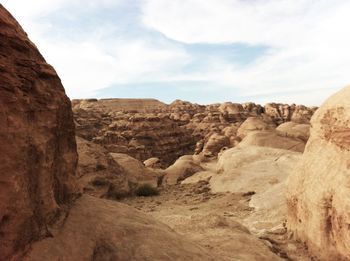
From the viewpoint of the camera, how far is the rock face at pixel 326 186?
587 centimetres

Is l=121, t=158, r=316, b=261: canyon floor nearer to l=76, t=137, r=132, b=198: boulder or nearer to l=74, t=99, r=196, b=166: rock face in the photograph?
l=76, t=137, r=132, b=198: boulder

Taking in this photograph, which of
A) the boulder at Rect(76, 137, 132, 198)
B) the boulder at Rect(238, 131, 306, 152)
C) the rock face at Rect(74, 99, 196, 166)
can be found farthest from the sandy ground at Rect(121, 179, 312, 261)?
the rock face at Rect(74, 99, 196, 166)

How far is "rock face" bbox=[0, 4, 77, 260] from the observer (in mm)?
3738

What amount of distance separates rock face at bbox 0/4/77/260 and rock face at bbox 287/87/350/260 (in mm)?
3656

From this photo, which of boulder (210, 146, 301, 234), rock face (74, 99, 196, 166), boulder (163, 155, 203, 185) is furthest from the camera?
rock face (74, 99, 196, 166)

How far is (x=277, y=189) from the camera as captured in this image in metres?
12.1

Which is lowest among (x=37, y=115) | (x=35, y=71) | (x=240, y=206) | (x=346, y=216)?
(x=240, y=206)

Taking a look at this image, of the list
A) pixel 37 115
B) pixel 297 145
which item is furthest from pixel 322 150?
pixel 297 145

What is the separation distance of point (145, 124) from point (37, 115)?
1097 inches

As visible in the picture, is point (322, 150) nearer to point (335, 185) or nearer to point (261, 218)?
point (335, 185)

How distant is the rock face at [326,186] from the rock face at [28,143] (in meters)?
3.66

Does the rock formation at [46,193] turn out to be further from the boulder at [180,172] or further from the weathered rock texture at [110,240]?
the boulder at [180,172]

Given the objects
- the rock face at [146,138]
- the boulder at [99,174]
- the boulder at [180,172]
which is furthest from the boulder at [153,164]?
the boulder at [99,174]

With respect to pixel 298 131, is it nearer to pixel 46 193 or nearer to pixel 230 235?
pixel 230 235
